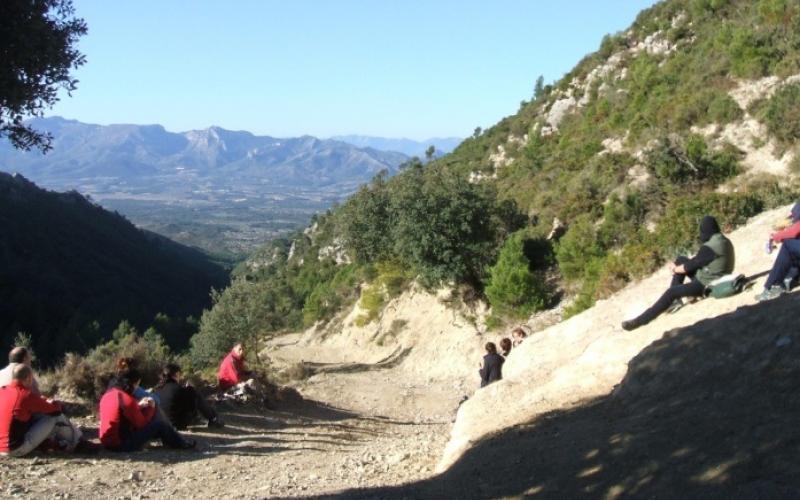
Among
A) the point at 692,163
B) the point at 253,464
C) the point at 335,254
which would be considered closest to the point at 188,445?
the point at 253,464

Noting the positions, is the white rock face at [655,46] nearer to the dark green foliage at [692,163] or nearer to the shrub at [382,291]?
the dark green foliage at [692,163]

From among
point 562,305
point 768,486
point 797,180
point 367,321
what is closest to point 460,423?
point 768,486

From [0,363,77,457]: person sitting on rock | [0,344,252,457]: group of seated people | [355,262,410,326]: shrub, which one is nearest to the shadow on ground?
[355,262,410,326]: shrub

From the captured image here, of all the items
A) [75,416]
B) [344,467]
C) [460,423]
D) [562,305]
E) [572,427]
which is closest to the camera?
[572,427]

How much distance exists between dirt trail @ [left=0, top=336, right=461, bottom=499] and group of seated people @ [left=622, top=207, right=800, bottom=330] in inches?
158

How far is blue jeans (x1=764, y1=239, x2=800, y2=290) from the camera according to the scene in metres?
7.93

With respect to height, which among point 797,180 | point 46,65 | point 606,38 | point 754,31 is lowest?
point 797,180

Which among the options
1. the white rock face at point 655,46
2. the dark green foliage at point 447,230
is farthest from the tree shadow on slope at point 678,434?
the white rock face at point 655,46

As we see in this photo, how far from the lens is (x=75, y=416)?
9758mm

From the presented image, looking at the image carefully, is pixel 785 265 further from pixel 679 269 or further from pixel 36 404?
pixel 36 404

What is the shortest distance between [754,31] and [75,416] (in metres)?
27.1

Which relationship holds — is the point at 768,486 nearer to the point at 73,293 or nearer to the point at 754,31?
the point at 754,31

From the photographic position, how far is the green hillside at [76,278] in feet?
168

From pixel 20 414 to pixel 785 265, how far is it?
9.29m
